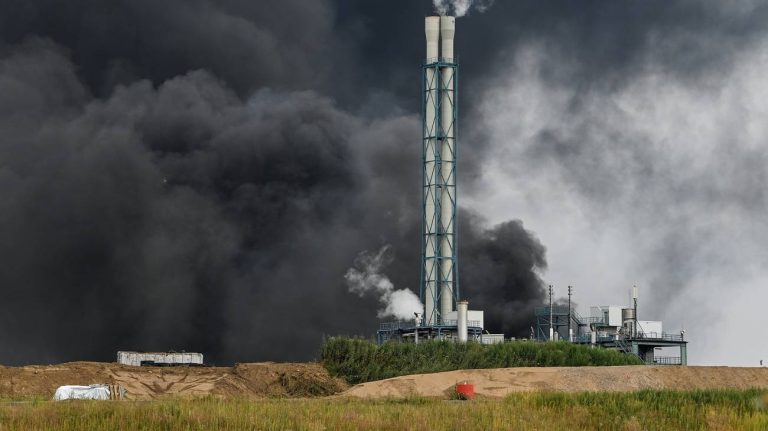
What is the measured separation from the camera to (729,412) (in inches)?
1448

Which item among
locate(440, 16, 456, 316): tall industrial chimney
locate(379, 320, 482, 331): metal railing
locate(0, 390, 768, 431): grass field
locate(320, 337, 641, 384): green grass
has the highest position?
locate(440, 16, 456, 316): tall industrial chimney

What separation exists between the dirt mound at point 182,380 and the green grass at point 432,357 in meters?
2.01

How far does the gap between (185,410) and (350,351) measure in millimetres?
30903

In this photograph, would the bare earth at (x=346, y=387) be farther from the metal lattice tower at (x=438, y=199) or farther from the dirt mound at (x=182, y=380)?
the metal lattice tower at (x=438, y=199)

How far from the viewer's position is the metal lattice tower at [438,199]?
97.2m

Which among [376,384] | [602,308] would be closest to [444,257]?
[602,308]

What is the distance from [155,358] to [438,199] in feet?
89.1

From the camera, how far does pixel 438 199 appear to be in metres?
98.4

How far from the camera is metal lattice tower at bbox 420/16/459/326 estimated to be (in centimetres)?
9725

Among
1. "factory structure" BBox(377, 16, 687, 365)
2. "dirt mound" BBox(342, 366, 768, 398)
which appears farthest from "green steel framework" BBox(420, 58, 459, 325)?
"dirt mound" BBox(342, 366, 768, 398)

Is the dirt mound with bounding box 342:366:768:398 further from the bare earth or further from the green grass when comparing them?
the green grass

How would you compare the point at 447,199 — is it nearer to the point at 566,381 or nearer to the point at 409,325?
the point at 409,325

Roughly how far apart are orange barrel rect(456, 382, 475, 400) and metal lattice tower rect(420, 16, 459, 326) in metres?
47.8

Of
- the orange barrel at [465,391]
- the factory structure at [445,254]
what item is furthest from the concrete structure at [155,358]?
the orange barrel at [465,391]
